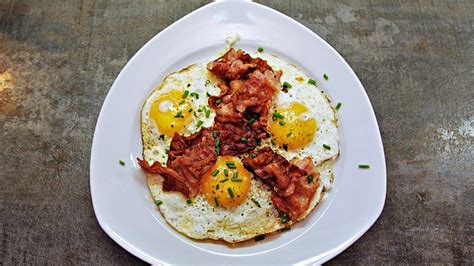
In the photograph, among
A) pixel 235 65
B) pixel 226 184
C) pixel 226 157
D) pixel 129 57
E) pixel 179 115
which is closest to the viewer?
pixel 226 184

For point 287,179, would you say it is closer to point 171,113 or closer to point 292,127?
point 292,127

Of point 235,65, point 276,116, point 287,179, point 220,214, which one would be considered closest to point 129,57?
point 235,65

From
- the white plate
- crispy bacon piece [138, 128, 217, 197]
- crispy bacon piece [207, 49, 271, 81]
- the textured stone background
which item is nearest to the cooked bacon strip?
crispy bacon piece [207, 49, 271, 81]

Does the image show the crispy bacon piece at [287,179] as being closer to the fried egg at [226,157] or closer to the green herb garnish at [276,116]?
the fried egg at [226,157]

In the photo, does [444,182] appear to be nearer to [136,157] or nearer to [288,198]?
[288,198]

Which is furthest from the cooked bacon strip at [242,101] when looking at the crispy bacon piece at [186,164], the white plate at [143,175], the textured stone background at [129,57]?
the textured stone background at [129,57]

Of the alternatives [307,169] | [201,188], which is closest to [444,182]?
[307,169]

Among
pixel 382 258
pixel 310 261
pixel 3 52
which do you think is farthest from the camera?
pixel 3 52

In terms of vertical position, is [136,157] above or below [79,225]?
above
